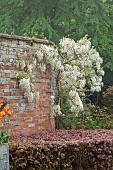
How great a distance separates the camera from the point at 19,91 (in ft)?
25.3

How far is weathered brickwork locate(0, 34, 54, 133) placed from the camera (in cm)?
750

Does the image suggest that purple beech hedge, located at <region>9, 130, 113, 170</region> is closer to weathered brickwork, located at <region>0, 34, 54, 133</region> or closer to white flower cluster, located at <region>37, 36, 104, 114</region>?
weathered brickwork, located at <region>0, 34, 54, 133</region>

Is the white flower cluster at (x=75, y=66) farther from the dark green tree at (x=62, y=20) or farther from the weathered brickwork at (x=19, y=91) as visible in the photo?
the dark green tree at (x=62, y=20)

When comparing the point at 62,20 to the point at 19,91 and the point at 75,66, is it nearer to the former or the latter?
the point at 75,66

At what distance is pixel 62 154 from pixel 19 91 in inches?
96.4

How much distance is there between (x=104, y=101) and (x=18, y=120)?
612cm

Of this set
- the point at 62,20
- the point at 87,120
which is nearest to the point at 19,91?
the point at 87,120

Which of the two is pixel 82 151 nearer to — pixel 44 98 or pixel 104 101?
pixel 44 98

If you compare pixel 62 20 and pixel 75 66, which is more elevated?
pixel 62 20

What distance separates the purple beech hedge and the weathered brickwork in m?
1.25

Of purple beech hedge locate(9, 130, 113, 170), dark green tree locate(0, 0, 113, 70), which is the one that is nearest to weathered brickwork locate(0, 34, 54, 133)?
purple beech hedge locate(9, 130, 113, 170)

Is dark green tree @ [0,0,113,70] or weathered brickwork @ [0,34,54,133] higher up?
dark green tree @ [0,0,113,70]

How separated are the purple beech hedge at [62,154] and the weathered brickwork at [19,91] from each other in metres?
1.25

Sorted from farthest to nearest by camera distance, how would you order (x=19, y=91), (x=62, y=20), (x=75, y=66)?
(x=62, y=20) → (x=75, y=66) → (x=19, y=91)
